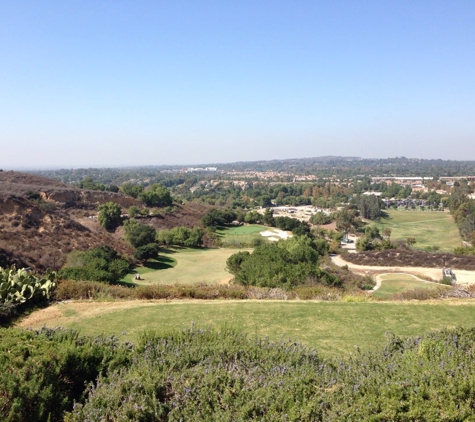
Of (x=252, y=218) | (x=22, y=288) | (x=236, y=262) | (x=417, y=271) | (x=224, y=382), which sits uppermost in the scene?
(x=224, y=382)

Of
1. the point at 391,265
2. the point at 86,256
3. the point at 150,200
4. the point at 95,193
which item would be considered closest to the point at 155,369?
the point at 86,256

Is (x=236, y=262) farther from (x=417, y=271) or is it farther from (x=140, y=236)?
(x=417, y=271)

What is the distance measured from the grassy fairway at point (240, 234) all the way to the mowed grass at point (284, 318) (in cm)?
3656

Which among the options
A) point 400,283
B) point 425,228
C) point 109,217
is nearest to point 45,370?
point 400,283

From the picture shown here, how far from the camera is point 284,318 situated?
7.88m

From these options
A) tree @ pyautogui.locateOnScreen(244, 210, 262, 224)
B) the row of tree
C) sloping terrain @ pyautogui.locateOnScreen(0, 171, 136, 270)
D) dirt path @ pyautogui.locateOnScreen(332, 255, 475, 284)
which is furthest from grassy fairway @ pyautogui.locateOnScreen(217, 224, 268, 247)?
the row of tree

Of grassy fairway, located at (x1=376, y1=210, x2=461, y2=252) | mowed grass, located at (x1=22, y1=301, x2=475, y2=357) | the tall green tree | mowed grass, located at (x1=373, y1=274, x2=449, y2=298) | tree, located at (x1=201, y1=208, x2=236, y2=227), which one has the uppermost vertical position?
mowed grass, located at (x1=22, y1=301, x2=475, y2=357)

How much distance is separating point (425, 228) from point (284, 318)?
7346 centimetres

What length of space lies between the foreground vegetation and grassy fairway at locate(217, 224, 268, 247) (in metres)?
40.8

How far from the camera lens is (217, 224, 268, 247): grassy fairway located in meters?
49.1

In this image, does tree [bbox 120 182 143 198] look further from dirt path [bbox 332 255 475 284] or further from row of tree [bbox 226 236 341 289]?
row of tree [bbox 226 236 341 289]

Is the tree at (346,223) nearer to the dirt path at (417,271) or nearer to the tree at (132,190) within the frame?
the dirt path at (417,271)

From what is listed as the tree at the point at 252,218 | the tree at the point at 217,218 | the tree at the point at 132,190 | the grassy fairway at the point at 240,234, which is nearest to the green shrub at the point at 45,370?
the grassy fairway at the point at 240,234

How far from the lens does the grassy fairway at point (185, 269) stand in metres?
26.9
